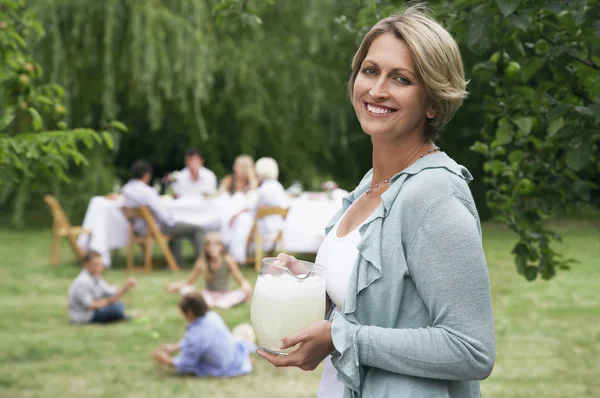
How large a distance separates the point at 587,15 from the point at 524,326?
16.7ft

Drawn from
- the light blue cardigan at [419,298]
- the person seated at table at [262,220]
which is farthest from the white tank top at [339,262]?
the person seated at table at [262,220]

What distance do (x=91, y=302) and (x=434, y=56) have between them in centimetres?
631

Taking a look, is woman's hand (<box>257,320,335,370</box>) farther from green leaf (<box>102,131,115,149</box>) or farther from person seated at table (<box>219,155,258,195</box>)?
person seated at table (<box>219,155,258,195</box>)

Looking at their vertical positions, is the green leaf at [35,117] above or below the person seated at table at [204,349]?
above

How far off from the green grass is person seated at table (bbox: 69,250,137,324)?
126 mm

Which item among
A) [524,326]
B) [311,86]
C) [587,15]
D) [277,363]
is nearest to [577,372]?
[524,326]

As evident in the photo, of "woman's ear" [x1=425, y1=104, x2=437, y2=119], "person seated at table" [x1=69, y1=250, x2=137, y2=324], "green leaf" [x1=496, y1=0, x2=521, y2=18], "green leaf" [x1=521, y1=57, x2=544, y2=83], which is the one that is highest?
"green leaf" [x1=496, y1=0, x2=521, y2=18]

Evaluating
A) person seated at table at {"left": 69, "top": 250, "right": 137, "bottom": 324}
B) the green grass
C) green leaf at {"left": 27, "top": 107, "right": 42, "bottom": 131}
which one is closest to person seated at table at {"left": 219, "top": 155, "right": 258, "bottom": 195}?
the green grass

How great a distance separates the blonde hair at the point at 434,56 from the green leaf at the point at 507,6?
81 centimetres

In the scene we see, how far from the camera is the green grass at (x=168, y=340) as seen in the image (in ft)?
18.2

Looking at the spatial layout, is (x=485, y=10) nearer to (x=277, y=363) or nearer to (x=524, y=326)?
(x=277, y=363)

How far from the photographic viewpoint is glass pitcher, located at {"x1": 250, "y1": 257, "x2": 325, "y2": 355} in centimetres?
174

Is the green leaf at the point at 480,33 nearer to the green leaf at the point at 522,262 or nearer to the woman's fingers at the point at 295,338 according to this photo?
the green leaf at the point at 522,262

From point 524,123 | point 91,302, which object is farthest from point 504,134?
point 91,302
